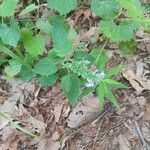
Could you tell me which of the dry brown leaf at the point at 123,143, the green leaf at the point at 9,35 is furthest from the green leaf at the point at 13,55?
the dry brown leaf at the point at 123,143

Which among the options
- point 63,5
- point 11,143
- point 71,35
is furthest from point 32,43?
point 11,143

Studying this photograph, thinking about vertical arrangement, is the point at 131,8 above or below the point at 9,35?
above

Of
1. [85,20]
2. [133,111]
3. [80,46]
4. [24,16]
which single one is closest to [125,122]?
[133,111]

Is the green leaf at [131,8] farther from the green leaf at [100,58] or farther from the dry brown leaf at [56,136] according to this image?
the dry brown leaf at [56,136]

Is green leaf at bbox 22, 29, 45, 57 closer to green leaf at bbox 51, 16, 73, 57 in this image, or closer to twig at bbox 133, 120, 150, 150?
green leaf at bbox 51, 16, 73, 57

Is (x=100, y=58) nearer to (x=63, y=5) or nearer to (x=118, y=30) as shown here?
(x=118, y=30)

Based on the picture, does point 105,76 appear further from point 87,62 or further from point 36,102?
point 36,102
